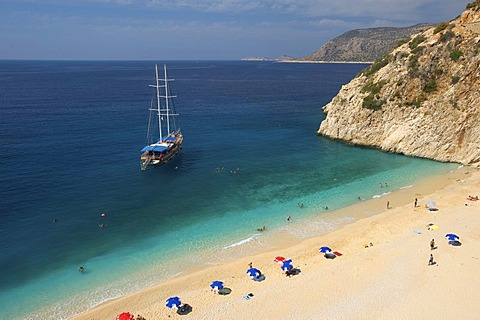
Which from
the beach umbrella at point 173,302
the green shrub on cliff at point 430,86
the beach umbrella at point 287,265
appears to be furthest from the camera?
the green shrub on cliff at point 430,86

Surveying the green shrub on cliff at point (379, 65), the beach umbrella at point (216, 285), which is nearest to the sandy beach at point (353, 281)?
the beach umbrella at point (216, 285)

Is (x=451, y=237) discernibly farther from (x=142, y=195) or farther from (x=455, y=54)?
(x=455, y=54)

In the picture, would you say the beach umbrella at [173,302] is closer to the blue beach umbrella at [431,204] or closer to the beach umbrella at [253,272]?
the beach umbrella at [253,272]

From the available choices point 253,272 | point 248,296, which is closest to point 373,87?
point 253,272

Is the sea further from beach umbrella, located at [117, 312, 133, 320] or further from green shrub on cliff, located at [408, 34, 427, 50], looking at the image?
green shrub on cliff, located at [408, 34, 427, 50]

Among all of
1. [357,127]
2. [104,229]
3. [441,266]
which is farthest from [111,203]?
[357,127]

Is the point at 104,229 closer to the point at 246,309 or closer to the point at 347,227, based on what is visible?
the point at 246,309

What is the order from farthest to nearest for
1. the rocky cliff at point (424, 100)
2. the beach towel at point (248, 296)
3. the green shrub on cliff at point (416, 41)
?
the green shrub on cliff at point (416, 41) → the rocky cliff at point (424, 100) → the beach towel at point (248, 296)
